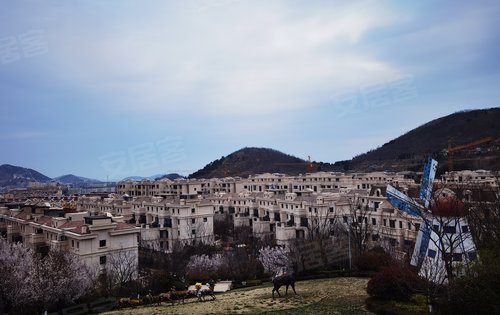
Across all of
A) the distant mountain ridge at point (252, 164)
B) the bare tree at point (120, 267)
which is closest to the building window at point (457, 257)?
the bare tree at point (120, 267)

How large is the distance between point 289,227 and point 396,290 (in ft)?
89.5

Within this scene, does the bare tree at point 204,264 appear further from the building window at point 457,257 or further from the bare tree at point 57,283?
the building window at point 457,257

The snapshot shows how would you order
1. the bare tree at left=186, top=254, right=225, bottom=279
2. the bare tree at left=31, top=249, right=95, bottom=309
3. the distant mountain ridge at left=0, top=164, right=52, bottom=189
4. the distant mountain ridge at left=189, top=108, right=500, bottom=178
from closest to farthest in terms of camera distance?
the bare tree at left=31, top=249, right=95, bottom=309
the bare tree at left=186, top=254, right=225, bottom=279
the distant mountain ridge at left=189, top=108, right=500, bottom=178
the distant mountain ridge at left=0, top=164, right=52, bottom=189

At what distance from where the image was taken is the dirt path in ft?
48.0

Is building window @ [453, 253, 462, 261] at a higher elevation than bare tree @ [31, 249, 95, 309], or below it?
higher

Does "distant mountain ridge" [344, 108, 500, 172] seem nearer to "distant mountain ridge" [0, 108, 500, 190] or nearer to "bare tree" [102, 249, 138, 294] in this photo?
"distant mountain ridge" [0, 108, 500, 190]

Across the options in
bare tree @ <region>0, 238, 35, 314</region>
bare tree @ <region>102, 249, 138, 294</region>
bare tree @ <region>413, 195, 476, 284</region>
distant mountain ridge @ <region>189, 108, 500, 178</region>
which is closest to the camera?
bare tree @ <region>413, 195, 476, 284</region>

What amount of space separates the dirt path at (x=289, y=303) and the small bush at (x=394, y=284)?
876 mm

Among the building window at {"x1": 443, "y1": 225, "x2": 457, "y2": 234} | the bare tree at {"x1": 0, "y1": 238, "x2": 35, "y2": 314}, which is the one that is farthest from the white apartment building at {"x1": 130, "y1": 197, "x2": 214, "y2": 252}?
the building window at {"x1": 443, "y1": 225, "x2": 457, "y2": 234}

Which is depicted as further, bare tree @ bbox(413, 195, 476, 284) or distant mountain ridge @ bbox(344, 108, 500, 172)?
distant mountain ridge @ bbox(344, 108, 500, 172)

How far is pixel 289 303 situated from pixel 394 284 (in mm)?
3836

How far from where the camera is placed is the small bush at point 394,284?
14.4 m

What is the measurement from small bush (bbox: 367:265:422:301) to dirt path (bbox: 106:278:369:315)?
34.5 inches

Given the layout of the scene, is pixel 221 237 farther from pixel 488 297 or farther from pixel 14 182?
pixel 14 182
